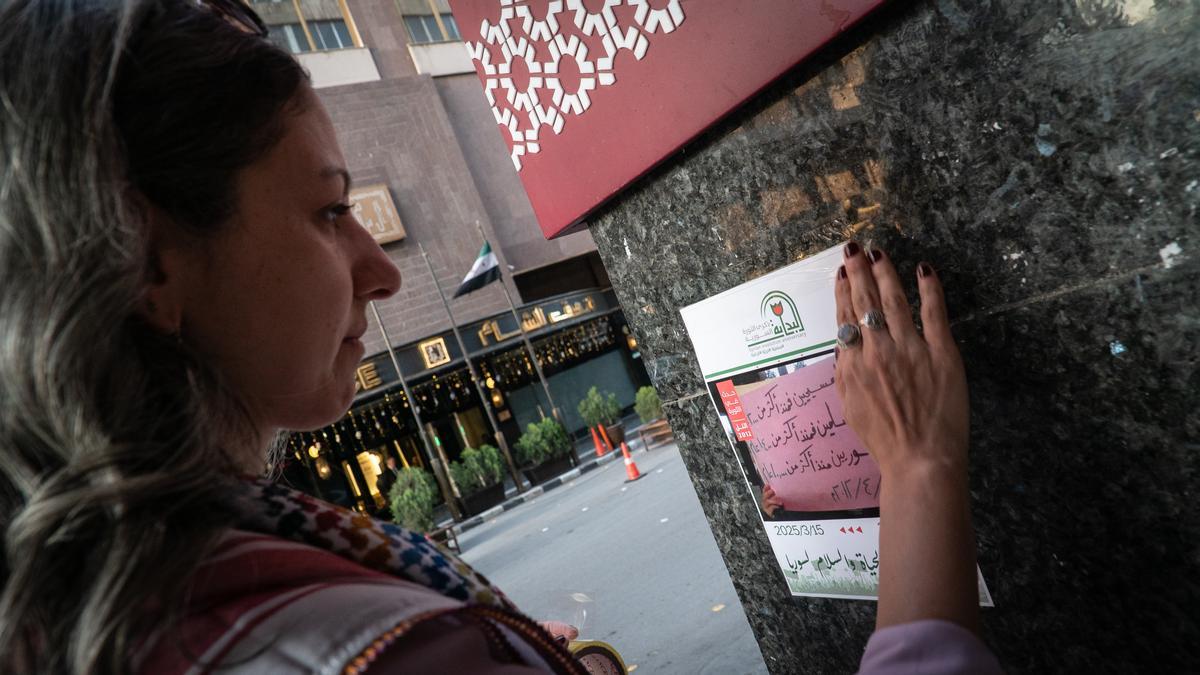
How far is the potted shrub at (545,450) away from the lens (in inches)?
636

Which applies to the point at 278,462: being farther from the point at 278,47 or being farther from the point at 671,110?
the point at 671,110

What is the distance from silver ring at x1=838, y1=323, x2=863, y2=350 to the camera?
3.91ft

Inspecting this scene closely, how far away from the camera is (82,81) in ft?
2.48

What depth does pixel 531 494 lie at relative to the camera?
15.5m

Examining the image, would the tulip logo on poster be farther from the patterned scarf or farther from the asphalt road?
the asphalt road

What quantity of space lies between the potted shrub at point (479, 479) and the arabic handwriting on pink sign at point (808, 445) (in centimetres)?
1405

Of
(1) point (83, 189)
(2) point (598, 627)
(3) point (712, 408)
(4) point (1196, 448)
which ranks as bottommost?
(2) point (598, 627)

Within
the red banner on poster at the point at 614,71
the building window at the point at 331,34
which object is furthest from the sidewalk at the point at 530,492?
the red banner on poster at the point at 614,71

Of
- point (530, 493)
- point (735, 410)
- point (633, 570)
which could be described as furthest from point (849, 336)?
point (530, 493)

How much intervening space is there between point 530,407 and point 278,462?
828 inches

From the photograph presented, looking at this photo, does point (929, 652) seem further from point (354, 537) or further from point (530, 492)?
point (530, 492)

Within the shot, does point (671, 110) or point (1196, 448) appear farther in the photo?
point (671, 110)

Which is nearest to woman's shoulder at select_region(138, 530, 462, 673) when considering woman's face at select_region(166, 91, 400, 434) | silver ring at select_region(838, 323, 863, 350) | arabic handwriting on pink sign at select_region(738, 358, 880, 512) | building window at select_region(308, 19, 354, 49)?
woman's face at select_region(166, 91, 400, 434)

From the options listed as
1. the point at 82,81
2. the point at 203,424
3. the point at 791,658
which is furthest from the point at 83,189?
the point at 791,658
